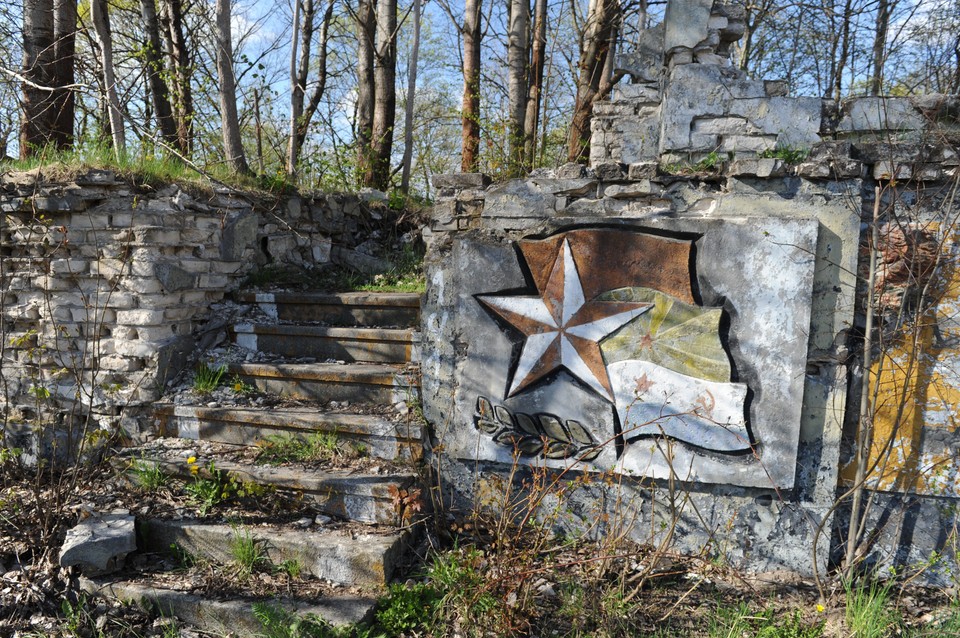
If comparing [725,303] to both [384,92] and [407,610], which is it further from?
[384,92]

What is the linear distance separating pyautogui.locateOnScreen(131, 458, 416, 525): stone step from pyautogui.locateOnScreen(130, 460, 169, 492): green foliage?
34 cm

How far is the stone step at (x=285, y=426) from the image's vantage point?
3.64m

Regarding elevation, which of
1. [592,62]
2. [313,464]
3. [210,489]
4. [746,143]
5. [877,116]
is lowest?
[210,489]

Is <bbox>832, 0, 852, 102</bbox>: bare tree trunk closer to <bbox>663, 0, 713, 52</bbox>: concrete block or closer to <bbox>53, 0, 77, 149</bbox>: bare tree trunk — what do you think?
<bbox>663, 0, 713, 52</bbox>: concrete block

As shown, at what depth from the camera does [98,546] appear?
3066 mm

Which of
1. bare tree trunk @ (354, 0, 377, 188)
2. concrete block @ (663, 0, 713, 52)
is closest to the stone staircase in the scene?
concrete block @ (663, 0, 713, 52)

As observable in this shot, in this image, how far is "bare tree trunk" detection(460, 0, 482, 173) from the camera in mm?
8266

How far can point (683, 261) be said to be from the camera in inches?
125

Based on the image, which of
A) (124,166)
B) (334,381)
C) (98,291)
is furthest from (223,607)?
(124,166)

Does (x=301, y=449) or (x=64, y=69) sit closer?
(x=301, y=449)

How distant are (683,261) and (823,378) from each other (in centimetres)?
94

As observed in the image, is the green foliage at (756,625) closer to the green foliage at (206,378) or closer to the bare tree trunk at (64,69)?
the green foliage at (206,378)

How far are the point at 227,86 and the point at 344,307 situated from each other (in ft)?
9.02

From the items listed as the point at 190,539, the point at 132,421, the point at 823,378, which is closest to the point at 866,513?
the point at 823,378
